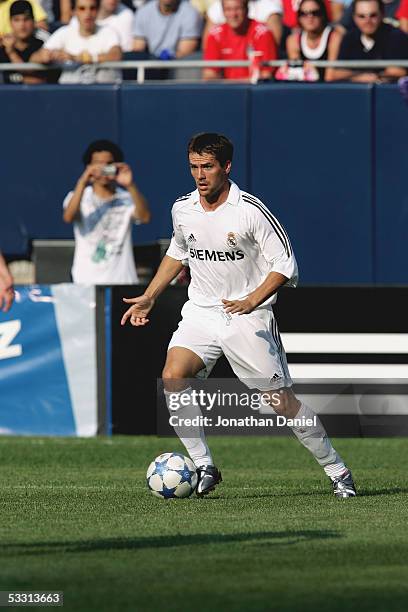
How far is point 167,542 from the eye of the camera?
7684mm

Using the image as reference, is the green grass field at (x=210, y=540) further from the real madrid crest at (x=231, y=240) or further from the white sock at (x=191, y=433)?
the real madrid crest at (x=231, y=240)

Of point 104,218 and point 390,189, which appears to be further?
point 390,189

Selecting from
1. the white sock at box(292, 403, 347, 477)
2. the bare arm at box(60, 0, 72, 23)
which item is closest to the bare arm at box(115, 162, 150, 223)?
the bare arm at box(60, 0, 72, 23)

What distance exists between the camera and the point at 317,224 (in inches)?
718

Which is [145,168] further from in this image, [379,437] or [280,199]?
[379,437]

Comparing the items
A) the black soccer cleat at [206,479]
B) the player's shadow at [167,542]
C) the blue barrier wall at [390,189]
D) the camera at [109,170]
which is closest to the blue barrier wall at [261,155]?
the blue barrier wall at [390,189]

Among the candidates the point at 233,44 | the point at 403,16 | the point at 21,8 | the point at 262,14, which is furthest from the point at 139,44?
the point at 403,16

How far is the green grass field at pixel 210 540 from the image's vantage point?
6.21 m

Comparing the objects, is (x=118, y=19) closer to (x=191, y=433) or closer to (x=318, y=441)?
(x=191, y=433)

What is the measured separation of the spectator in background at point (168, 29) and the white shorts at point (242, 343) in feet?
30.9

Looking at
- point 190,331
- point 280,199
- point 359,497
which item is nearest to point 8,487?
point 190,331

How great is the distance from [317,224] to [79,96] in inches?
138

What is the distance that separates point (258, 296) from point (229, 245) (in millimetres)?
600

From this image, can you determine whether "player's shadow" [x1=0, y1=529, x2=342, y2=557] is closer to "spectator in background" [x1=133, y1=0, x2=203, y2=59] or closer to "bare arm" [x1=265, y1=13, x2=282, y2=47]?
"bare arm" [x1=265, y1=13, x2=282, y2=47]
